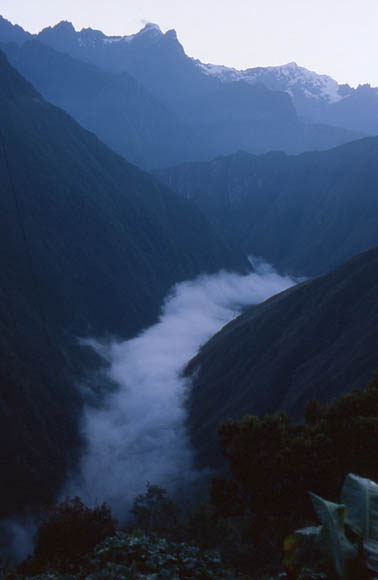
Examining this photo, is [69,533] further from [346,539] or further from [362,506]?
[346,539]

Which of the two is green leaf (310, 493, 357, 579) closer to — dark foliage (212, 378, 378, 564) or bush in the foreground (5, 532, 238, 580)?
bush in the foreground (5, 532, 238, 580)

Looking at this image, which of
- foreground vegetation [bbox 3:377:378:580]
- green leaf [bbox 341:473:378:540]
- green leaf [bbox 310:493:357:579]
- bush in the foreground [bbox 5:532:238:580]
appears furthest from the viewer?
foreground vegetation [bbox 3:377:378:580]

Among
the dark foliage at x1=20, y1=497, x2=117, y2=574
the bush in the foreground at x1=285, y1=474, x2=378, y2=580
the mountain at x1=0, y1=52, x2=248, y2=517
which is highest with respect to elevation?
the mountain at x1=0, y1=52, x2=248, y2=517

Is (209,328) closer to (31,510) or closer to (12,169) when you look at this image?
(12,169)

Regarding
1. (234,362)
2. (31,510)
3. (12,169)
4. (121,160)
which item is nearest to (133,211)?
(121,160)

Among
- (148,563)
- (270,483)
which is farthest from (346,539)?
(270,483)

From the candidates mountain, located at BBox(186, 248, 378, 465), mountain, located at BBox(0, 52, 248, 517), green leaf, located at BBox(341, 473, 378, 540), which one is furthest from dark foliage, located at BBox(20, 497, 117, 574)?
mountain, located at BBox(186, 248, 378, 465)
